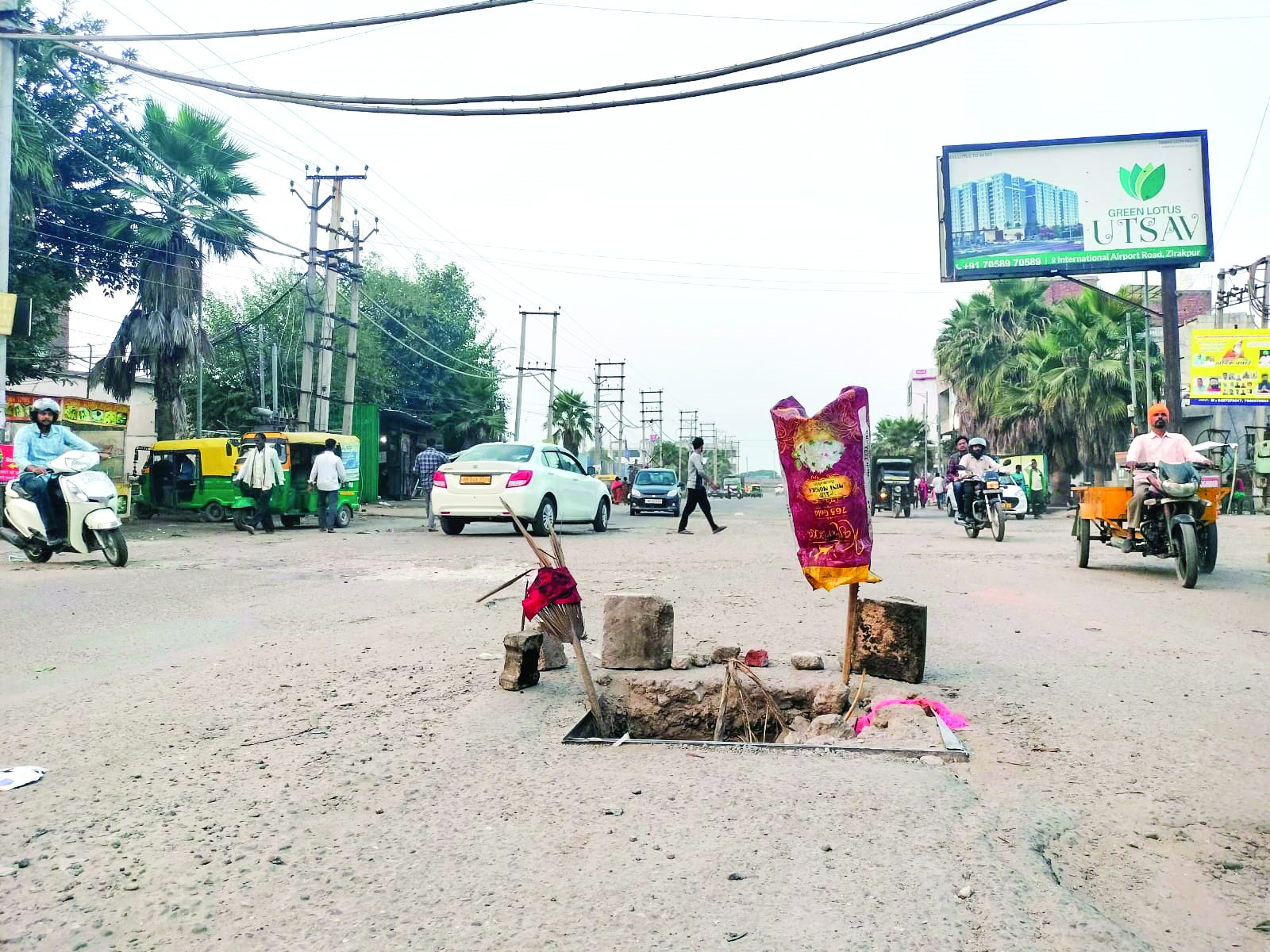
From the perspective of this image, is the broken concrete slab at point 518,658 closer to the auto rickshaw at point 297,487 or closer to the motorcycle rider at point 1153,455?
the motorcycle rider at point 1153,455

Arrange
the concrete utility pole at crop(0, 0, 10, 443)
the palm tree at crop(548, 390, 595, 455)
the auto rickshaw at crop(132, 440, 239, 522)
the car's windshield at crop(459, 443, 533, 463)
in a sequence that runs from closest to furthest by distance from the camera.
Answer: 1. the concrete utility pole at crop(0, 0, 10, 443)
2. the car's windshield at crop(459, 443, 533, 463)
3. the auto rickshaw at crop(132, 440, 239, 522)
4. the palm tree at crop(548, 390, 595, 455)

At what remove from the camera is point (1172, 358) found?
67.3ft

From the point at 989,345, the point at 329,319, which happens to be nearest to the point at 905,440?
the point at 989,345

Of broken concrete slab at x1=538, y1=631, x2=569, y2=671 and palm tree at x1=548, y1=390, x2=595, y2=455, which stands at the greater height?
palm tree at x1=548, y1=390, x2=595, y2=455

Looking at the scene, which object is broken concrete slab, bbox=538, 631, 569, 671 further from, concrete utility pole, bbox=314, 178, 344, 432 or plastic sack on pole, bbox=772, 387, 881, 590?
concrete utility pole, bbox=314, 178, 344, 432

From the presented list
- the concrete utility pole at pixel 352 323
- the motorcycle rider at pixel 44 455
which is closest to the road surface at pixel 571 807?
the motorcycle rider at pixel 44 455

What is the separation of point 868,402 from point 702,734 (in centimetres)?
187

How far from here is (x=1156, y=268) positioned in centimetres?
2397

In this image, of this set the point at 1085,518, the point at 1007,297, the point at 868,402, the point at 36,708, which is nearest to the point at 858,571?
the point at 868,402

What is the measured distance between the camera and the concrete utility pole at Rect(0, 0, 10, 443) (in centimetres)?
1312

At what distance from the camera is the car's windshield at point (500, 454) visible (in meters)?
16.0

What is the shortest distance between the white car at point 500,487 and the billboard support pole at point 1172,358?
37.7ft

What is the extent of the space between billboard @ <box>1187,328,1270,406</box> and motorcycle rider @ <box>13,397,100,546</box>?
1214 inches

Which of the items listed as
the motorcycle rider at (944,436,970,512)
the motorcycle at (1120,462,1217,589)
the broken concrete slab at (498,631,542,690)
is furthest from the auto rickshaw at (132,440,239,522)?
the broken concrete slab at (498,631,542,690)
